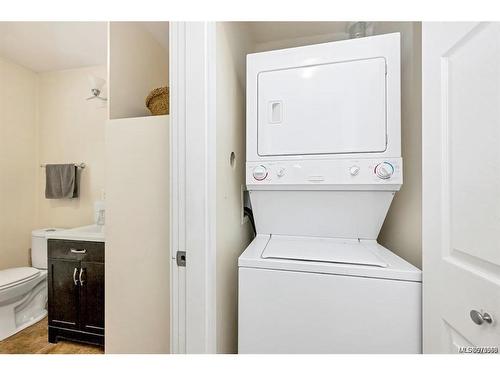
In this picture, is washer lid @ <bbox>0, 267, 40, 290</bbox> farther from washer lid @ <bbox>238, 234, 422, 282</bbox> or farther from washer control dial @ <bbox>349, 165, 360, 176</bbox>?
washer control dial @ <bbox>349, 165, 360, 176</bbox>

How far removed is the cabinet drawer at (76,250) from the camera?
1.65m

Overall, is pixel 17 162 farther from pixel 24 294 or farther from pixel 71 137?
pixel 24 294

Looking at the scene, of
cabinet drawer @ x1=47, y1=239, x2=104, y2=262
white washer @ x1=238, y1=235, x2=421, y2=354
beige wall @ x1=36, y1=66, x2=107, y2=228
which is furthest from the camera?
beige wall @ x1=36, y1=66, x2=107, y2=228

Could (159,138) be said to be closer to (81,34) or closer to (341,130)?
(341,130)

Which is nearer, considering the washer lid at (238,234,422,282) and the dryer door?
the washer lid at (238,234,422,282)

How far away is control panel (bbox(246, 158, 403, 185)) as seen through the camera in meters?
1.06

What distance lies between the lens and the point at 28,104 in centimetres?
257

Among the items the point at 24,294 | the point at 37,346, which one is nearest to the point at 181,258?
the point at 37,346

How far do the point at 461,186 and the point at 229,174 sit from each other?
918 mm

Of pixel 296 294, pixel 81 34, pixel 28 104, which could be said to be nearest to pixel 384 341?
pixel 296 294

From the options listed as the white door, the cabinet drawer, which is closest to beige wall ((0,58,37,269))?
the cabinet drawer

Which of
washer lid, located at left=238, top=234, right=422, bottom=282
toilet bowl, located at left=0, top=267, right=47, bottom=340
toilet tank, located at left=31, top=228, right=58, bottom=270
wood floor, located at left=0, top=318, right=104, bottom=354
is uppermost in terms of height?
washer lid, located at left=238, top=234, right=422, bottom=282

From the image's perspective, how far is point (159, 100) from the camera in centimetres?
138

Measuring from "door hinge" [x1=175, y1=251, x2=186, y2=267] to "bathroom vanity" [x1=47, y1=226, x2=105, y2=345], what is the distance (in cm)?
107
